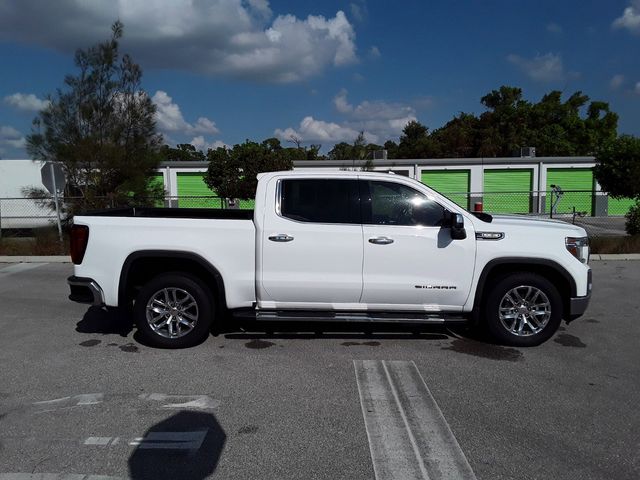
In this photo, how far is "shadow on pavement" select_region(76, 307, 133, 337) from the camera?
6.68 metres

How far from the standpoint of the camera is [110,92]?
A: 16.8 m

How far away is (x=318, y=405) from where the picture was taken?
436 cm

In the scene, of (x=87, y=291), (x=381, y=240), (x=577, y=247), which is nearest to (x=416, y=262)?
(x=381, y=240)

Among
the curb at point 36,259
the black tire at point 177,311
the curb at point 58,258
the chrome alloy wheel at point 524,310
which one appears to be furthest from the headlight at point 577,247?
the curb at point 36,259

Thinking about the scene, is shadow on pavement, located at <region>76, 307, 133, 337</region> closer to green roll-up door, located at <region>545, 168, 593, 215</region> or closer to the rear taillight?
the rear taillight

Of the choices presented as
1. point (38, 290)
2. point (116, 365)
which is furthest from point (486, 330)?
point (38, 290)

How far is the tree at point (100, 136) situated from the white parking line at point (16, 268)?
11.5ft

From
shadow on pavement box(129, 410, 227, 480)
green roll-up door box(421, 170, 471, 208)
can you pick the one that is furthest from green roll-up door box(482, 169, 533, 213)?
shadow on pavement box(129, 410, 227, 480)

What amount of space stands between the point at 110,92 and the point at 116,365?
44.7 ft

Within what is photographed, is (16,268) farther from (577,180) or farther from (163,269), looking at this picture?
(577,180)

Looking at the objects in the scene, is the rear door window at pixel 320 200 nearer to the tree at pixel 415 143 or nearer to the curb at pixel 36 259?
the curb at pixel 36 259

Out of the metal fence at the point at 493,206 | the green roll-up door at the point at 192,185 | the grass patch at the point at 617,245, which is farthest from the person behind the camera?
the green roll-up door at the point at 192,185

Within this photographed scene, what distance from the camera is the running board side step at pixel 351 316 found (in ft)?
18.7

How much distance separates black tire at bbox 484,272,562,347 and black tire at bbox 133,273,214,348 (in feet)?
10.2
